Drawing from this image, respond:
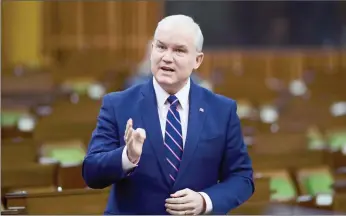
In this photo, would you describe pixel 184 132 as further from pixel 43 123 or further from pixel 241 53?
pixel 241 53

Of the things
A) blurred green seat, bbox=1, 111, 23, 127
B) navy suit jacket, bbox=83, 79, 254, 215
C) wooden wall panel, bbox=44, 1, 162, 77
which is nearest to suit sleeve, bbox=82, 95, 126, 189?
navy suit jacket, bbox=83, 79, 254, 215

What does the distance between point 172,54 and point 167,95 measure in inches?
6.9

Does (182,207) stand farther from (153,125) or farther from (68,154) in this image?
(68,154)

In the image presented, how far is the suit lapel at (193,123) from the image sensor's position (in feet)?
10.2

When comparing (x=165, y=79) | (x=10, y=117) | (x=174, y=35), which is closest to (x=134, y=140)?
(x=165, y=79)

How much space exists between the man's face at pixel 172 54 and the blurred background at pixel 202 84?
1094 millimetres

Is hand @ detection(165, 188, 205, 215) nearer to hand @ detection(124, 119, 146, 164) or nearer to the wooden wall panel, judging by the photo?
hand @ detection(124, 119, 146, 164)

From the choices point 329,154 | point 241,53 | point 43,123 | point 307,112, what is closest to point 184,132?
point 329,154

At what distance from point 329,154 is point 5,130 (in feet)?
7.51

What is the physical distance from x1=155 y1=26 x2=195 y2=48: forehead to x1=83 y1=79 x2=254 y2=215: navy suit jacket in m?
0.21

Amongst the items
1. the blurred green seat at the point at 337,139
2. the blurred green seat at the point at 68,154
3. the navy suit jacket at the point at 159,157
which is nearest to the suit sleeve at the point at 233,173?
the navy suit jacket at the point at 159,157

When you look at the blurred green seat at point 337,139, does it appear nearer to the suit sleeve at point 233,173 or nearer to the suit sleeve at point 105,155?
the suit sleeve at point 233,173

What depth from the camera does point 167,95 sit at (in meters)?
3.18

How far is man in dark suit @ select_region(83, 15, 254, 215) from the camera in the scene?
3.06 metres
